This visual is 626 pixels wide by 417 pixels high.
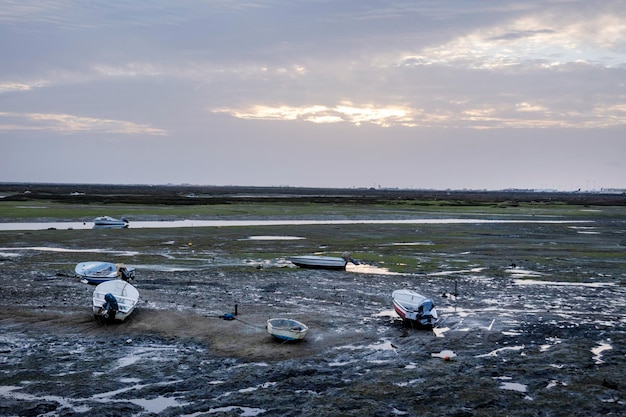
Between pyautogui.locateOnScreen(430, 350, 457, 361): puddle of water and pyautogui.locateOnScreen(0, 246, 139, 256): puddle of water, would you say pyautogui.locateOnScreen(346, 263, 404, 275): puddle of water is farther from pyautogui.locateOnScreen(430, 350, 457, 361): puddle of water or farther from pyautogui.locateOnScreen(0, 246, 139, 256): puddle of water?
pyautogui.locateOnScreen(430, 350, 457, 361): puddle of water

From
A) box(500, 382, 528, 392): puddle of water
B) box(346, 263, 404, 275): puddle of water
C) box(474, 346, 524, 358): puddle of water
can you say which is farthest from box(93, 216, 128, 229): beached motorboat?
box(500, 382, 528, 392): puddle of water

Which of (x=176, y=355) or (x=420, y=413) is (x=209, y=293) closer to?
(x=176, y=355)

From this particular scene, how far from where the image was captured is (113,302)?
2080cm

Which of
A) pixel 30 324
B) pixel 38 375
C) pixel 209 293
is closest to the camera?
pixel 38 375

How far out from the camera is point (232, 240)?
50.4m

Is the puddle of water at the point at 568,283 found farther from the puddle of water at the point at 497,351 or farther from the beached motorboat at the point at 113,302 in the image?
the beached motorboat at the point at 113,302

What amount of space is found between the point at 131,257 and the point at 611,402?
A: 31871 mm

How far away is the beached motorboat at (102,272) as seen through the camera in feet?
95.0

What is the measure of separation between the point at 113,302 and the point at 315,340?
7.41 m

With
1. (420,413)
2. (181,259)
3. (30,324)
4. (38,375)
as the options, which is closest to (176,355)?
(38,375)

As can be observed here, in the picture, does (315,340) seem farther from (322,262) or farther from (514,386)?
(322,262)

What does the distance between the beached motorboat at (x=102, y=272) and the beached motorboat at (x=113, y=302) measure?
6.30 metres

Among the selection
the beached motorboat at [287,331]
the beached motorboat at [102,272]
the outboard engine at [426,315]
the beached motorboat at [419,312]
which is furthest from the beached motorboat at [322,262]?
the beached motorboat at [287,331]

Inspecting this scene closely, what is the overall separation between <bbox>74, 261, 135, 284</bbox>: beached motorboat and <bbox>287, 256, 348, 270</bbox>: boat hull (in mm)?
10355
